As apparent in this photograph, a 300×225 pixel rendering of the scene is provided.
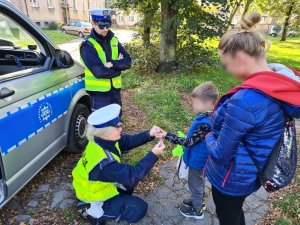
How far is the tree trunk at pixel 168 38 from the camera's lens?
786 cm

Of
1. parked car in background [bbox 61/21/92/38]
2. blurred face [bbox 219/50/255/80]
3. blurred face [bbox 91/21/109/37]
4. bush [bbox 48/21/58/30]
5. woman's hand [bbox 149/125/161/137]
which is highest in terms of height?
blurred face [bbox 219/50/255/80]

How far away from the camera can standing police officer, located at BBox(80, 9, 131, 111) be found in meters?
3.81

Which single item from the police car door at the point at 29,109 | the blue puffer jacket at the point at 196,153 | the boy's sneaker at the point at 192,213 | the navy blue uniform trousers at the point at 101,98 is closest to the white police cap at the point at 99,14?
the police car door at the point at 29,109

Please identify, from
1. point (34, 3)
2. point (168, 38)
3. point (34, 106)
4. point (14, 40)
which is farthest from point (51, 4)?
point (34, 106)

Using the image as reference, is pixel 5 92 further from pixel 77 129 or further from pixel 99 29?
pixel 99 29

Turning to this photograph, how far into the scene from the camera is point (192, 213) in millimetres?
3064

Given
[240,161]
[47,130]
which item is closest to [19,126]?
[47,130]

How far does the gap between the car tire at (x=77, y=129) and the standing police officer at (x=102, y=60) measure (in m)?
0.20

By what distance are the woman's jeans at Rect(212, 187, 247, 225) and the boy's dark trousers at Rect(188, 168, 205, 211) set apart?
0.66m

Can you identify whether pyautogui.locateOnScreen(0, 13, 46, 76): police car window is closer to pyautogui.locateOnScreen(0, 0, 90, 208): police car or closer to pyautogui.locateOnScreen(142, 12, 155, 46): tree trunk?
pyautogui.locateOnScreen(0, 0, 90, 208): police car

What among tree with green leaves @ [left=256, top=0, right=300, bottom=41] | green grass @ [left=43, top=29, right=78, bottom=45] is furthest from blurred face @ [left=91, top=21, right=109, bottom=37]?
tree with green leaves @ [left=256, top=0, right=300, bottom=41]

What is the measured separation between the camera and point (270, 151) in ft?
5.76

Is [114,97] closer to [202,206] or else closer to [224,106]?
[202,206]

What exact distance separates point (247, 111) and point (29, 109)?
83.1 inches
